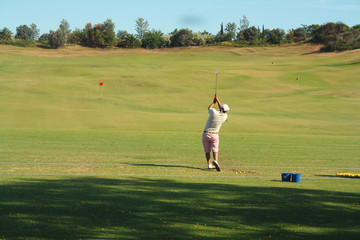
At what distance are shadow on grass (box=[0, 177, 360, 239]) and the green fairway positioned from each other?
22 millimetres

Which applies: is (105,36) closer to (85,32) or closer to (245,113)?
(85,32)

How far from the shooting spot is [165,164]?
14.9 metres

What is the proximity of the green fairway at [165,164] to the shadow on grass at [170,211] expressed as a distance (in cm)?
2

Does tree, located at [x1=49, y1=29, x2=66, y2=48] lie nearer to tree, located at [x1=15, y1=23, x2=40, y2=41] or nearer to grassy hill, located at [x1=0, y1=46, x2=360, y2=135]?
grassy hill, located at [x1=0, y1=46, x2=360, y2=135]

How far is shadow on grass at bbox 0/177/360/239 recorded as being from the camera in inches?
268

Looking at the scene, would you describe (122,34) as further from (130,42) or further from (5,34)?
(5,34)

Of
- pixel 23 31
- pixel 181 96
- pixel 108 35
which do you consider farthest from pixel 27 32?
pixel 181 96

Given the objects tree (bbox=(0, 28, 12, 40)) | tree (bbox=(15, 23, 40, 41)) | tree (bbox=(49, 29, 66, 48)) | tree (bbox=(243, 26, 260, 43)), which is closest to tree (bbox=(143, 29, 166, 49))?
tree (bbox=(49, 29, 66, 48))

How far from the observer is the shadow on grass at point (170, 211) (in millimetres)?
6809

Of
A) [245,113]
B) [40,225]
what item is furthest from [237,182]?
[245,113]

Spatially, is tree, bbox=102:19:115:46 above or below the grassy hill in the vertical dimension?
above

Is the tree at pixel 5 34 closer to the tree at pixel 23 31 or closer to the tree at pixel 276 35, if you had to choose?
the tree at pixel 23 31

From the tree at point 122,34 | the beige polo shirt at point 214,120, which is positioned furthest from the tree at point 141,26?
the beige polo shirt at point 214,120

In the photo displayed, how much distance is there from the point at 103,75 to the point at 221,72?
1810 centimetres
